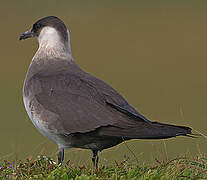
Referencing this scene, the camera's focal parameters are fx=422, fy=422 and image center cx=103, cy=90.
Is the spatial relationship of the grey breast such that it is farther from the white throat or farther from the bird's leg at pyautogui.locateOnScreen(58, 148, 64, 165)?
the white throat

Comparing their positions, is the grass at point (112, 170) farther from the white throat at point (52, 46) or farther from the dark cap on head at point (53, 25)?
the dark cap on head at point (53, 25)

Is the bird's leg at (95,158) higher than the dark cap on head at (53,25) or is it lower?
lower

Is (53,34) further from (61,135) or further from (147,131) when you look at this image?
(147,131)

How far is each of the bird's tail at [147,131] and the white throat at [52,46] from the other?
168 cm

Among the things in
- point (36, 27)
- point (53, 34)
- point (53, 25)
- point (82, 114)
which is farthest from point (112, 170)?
point (36, 27)

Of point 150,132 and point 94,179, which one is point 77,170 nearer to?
point 94,179

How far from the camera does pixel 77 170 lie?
4164 mm

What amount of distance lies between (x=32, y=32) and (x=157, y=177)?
A: 3.33 m

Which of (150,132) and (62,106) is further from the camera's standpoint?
(62,106)

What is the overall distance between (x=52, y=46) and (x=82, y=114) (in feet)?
5.10

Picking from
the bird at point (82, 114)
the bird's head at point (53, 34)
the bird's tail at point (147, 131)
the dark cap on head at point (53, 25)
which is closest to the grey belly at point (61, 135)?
the bird at point (82, 114)

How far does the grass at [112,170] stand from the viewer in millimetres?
3955

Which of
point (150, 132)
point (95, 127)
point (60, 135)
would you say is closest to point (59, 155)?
point (60, 135)

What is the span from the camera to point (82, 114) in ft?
15.2
